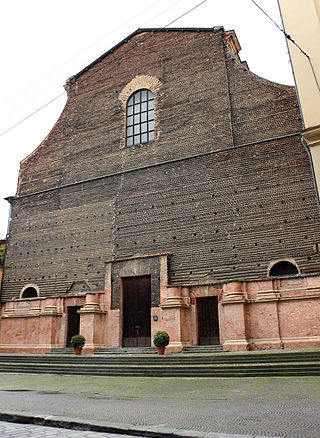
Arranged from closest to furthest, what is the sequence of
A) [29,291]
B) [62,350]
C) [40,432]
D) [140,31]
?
1. [40,432]
2. [62,350]
3. [29,291]
4. [140,31]

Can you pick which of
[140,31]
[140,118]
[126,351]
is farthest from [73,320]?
[140,31]

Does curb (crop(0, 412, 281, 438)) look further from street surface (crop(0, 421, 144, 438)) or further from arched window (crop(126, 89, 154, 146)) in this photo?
arched window (crop(126, 89, 154, 146))

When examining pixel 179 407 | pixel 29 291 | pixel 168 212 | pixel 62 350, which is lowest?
pixel 179 407

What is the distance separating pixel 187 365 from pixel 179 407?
5.97m

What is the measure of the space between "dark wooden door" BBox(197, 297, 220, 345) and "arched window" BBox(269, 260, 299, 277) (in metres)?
2.71

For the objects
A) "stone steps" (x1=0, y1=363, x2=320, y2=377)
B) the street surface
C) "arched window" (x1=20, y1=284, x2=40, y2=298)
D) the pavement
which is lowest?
the street surface

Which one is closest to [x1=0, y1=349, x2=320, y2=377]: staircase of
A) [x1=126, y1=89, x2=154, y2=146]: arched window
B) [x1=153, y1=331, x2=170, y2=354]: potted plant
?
[x1=153, y1=331, x2=170, y2=354]: potted plant

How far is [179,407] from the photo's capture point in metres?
6.64

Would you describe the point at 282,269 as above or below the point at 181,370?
above

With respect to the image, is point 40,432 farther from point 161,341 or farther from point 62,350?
point 62,350

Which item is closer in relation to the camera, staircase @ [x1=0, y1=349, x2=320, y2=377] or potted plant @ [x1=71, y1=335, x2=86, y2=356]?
staircase @ [x1=0, y1=349, x2=320, y2=377]

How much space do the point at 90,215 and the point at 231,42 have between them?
12575 millimetres

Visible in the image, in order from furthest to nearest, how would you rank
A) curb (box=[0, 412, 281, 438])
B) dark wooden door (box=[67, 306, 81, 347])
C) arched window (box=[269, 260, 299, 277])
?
1. dark wooden door (box=[67, 306, 81, 347])
2. arched window (box=[269, 260, 299, 277])
3. curb (box=[0, 412, 281, 438])

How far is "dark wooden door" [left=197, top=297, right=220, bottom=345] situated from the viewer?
16.8 m
